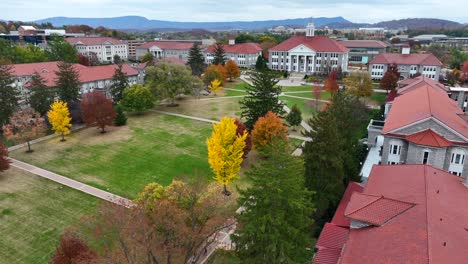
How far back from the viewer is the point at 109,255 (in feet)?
61.1

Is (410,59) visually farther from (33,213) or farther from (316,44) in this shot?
(33,213)

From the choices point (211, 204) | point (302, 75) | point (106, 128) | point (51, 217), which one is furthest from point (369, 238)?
point (302, 75)

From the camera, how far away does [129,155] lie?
4538cm

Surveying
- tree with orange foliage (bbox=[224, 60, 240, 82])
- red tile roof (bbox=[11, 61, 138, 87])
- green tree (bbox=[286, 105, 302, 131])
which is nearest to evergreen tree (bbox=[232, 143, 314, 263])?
green tree (bbox=[286, 105, 302, 131])

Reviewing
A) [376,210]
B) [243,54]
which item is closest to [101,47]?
[243,54]

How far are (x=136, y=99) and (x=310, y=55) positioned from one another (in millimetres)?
62570

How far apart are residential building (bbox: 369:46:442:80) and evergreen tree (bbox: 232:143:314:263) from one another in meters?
81.6

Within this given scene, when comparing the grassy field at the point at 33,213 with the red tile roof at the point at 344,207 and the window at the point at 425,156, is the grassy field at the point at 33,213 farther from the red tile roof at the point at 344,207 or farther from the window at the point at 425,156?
the window at the point at 425,156

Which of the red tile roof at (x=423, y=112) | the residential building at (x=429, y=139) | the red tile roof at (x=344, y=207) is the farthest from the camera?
the red tile roof at (x=423, y=112)

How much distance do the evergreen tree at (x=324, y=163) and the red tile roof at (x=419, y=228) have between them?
379 cm

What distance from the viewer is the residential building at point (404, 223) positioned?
16078 mm

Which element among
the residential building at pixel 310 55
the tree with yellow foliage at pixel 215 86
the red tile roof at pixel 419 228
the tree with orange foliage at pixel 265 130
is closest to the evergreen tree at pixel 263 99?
the tree with orange foliage at pixel 265 130

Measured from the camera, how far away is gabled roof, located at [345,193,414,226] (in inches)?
757

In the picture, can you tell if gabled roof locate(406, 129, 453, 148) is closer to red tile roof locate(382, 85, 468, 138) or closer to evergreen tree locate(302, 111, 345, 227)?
red tile roof locate(382, 85, 468, 138)
